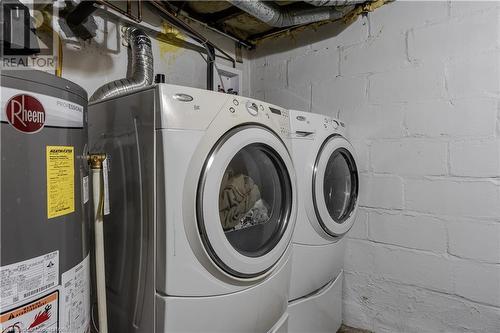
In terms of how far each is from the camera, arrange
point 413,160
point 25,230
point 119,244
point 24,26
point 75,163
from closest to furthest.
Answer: point 25,230, point 75,163, point 24,26, point 119,244, point 413,160

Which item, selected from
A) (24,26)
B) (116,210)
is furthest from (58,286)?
(24,26)

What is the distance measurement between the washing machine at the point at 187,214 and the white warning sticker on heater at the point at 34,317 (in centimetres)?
28

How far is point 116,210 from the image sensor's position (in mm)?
1108

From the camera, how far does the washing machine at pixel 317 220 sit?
57.0 inches

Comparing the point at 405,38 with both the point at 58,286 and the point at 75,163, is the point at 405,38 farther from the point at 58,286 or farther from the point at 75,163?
the point at 58,286

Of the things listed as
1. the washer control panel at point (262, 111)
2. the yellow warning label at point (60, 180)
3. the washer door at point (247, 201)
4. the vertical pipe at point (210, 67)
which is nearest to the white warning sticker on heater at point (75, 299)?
the yellow warning label at point (60, 180)

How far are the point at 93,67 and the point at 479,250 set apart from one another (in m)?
2.20

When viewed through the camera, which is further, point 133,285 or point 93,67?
A: point 93,67

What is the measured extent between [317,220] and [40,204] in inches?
46.1

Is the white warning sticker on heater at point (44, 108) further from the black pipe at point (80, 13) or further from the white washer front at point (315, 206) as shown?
the white washer front at point (315, 206)

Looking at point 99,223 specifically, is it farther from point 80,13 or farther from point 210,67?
point 210,67

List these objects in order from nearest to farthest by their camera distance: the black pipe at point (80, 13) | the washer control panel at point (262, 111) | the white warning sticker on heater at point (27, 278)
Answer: the white warning sticker on heater at point (27, 278) < the washer control panel at point (262, 111) < the black pipe at point (80, 13)

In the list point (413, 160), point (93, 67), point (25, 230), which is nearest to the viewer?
point (25, 230)

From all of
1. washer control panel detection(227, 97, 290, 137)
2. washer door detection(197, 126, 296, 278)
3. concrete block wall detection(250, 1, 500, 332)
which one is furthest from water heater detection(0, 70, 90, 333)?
concrete block wall detection(250, 1, 500, 332)
